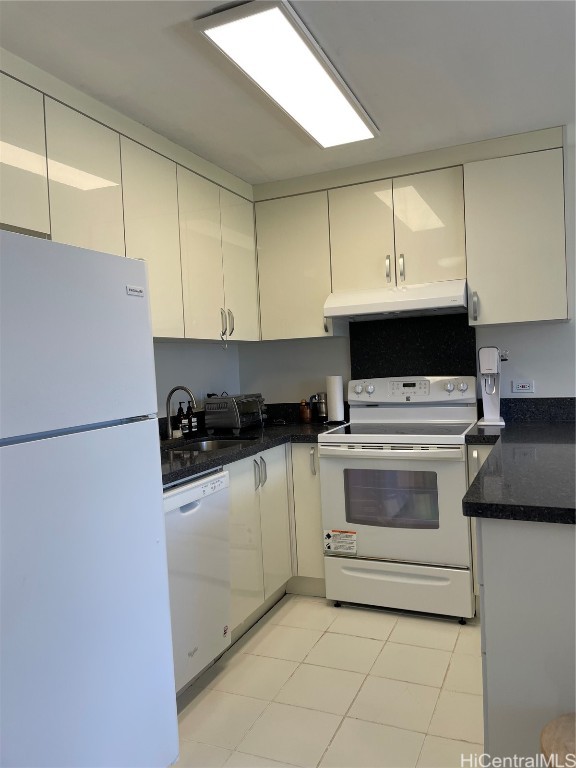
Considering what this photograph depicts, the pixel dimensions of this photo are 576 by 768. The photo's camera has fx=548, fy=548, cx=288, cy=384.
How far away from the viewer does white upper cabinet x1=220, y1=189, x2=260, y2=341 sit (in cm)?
309

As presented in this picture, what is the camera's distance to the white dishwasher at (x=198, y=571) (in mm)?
2002

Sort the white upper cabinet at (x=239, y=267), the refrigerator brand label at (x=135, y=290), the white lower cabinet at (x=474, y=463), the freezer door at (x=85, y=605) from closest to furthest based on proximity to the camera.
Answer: the freezer door at (x=85, y=605) → the refrigerator brand label at (x=135, y=290) → the white lower cabinet at (x=474, y=463) → the white upper cabinet at (x=239, y=267)

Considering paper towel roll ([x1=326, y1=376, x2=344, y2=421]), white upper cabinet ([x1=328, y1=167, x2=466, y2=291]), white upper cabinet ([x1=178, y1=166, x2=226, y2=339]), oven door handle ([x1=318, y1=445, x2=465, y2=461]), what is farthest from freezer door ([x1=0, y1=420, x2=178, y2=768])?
white upper cabinet ([x1=328, y1=167, x2=466, y2=291])

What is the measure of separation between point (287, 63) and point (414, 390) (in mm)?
1881

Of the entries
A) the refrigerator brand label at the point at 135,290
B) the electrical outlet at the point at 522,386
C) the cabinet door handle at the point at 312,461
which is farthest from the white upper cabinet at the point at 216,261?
the electrical outlet at the point at 522,386

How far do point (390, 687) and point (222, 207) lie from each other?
2489mm

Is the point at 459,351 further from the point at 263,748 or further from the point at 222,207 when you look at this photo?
the point at 263,748

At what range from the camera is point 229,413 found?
3131mm

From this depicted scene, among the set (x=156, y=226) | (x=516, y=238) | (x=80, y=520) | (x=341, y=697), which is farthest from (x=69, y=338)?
(x=516, y=238)

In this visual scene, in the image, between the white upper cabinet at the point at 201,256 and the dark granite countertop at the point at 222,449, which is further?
the white upper cabinet at the point at 201,256

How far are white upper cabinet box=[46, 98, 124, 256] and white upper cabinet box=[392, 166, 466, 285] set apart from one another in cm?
153

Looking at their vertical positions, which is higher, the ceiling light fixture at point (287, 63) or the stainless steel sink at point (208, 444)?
the ceiling light fixture at point (287, 63)

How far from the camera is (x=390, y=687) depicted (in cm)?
219

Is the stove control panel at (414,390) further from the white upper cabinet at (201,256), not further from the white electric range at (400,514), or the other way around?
the white upper cabinet at (201,256)
